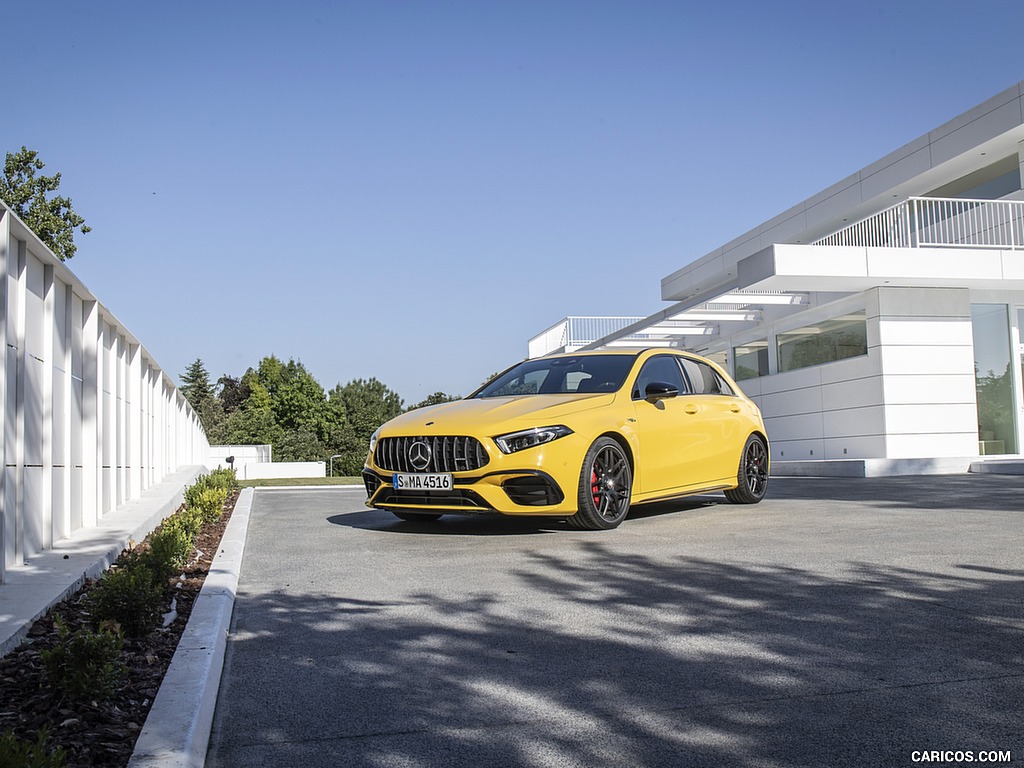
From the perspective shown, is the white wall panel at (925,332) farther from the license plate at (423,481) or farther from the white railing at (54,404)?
the white railing at (54,404)

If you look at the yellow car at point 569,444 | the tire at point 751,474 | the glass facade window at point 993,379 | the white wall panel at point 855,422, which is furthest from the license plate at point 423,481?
the glass facade window at point 993,379

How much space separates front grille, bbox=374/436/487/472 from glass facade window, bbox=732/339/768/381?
18.5 metres

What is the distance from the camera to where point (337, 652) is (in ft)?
13.0

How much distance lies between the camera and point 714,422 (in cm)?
936

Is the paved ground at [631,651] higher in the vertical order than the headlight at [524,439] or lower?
lower

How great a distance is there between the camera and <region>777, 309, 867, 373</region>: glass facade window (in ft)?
67.0

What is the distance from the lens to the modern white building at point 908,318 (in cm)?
1852

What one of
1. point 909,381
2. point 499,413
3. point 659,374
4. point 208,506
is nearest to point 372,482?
point 499,413

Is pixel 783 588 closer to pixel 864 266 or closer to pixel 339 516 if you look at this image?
pixel 339 516

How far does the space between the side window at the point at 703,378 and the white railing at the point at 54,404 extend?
5.74 meters

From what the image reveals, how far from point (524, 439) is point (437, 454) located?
0.75 metres

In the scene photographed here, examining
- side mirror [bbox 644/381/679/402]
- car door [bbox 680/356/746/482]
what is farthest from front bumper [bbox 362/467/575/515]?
car door [bbox 680/356/746/482]

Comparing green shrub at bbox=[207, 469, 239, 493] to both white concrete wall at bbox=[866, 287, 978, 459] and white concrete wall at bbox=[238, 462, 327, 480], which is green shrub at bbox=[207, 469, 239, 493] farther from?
white concrete wall at bbox=[238, 462, 327, 480]

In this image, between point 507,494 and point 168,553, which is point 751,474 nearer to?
point 507,494
